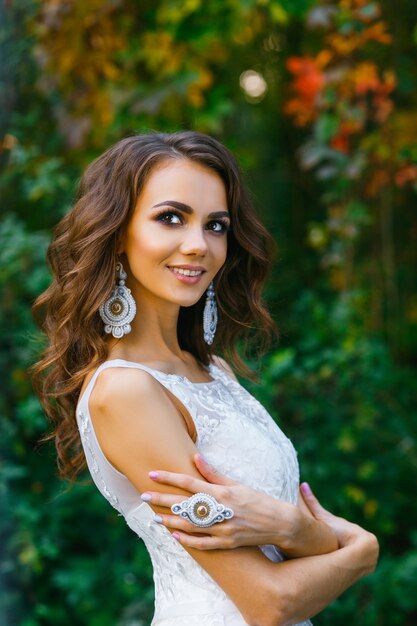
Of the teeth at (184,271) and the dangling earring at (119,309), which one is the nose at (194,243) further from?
the dangling earring at (119,309)

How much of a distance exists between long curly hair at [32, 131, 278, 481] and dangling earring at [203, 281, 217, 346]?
4 cm

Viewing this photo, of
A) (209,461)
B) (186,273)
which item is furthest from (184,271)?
(209,461)

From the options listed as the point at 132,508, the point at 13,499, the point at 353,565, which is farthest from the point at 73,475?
the point at 13,499

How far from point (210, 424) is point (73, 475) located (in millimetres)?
634

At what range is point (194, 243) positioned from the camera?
2076 mm

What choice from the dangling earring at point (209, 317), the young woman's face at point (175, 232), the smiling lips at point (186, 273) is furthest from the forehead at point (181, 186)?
the dangling earring at point (209, 317)

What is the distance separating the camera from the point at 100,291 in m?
2.13

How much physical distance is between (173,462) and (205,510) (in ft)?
0.40

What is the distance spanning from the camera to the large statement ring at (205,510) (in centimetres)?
188

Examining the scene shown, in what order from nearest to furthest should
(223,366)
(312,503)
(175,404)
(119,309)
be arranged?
(175,404), (119,309), (312,503), (223,366)

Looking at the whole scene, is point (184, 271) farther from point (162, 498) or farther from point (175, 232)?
point (162, 498)

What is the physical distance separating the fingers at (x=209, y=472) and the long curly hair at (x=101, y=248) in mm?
365

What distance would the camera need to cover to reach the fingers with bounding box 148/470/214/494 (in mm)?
1877

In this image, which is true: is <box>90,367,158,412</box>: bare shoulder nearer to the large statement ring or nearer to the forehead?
the large statement ring
